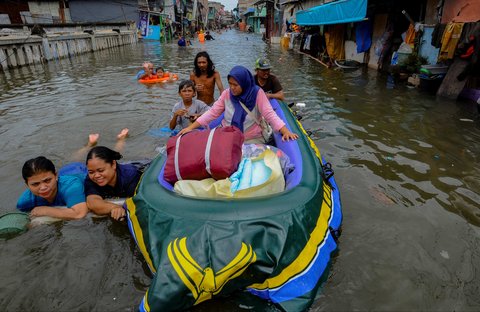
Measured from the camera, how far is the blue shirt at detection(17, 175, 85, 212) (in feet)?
10.5

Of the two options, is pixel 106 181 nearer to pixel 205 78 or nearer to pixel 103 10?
pixel 205 78

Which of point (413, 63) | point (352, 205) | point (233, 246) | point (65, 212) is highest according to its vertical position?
point (413, 63)

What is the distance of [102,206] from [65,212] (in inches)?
15.0

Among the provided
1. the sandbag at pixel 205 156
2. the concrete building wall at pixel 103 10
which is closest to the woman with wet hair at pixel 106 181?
the sandbag at pixel 205 156

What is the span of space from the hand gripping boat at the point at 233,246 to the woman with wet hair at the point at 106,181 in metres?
0.73

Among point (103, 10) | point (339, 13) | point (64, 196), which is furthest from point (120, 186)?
point (103, 10)

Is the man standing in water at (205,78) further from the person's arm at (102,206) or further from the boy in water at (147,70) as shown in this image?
the boy in water at (147,70)

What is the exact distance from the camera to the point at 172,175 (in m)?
2.82

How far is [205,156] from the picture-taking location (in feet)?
8.96

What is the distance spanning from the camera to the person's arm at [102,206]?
10.2ft

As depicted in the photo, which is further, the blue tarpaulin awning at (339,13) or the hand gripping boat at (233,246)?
the blue tarpaulin awning at (339,13)

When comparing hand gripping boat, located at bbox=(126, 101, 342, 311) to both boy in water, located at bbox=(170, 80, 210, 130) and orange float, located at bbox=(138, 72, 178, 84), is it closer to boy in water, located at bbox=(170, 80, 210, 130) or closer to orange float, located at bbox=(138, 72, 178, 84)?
boy in water, located at bbox=(170, 80, 210, 130)

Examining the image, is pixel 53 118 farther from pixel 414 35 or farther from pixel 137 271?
pixel 414 35

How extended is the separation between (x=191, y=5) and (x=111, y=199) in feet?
200
